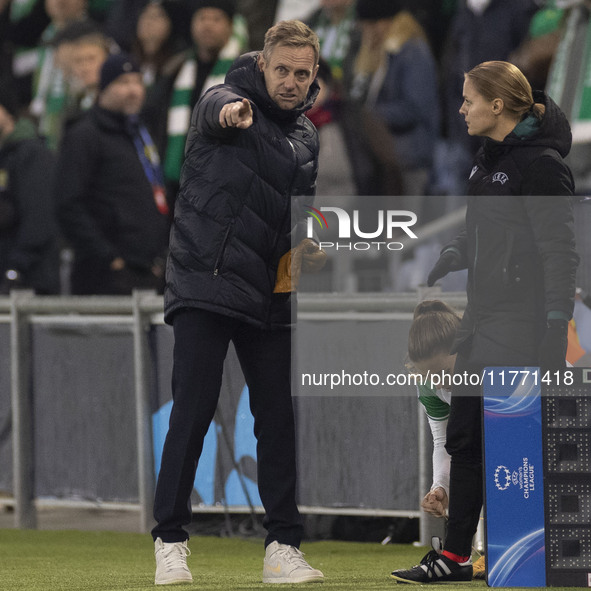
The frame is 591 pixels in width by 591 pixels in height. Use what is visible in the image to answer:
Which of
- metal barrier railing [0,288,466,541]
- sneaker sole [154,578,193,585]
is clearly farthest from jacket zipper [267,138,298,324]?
metal barrier railing [0,288,466,541]

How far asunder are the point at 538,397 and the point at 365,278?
13.0 feet

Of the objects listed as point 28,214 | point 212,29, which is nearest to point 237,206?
point 28,214

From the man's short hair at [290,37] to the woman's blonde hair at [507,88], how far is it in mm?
598

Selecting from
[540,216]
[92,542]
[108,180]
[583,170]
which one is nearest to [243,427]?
[92,542]

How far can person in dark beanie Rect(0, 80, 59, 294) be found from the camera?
9.00m

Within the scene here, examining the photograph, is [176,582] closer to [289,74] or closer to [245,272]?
[245,272]

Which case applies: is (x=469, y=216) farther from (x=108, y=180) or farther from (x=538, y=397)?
(x=108, y=180)

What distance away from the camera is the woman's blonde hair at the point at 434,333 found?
221 inches

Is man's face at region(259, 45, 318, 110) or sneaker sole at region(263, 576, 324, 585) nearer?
man's face at region(259, 45, 318, 110)

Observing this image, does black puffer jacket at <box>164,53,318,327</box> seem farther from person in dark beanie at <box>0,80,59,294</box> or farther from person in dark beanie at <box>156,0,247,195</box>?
person in dark beanie at <box>156,0,247,195</box>

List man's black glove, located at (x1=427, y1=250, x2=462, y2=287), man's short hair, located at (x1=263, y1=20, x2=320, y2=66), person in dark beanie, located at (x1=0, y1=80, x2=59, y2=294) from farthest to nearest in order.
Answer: person in dark beanie, located at (x1=0, y1=80, x2=59, y2=294) < man's black glove, located at (x1=427, y1=250, x2=462, y2=287) < man's short hair, located at (x1=263, y1=20, x2=320, y2=66)

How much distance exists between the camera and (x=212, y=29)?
9.62 m

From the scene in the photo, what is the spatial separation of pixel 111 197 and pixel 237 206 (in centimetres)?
341

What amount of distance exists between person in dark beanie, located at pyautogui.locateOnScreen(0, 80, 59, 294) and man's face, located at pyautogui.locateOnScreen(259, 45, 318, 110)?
391 centimetres
